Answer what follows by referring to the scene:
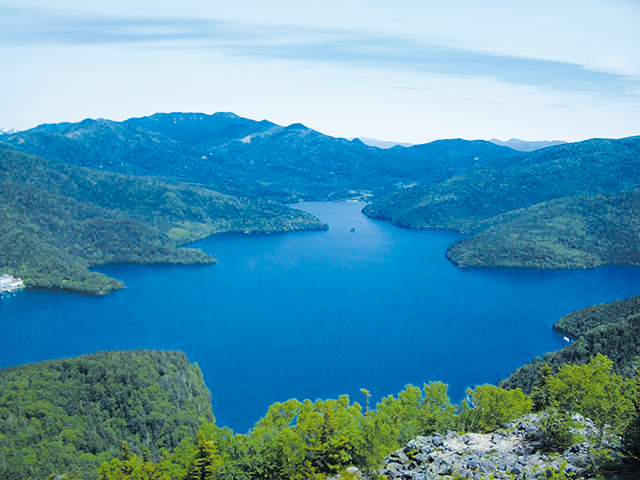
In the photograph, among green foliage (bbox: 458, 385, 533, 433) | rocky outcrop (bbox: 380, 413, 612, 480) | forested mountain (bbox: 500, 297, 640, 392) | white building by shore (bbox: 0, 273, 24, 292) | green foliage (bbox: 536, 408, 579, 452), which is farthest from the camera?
white building by shore (bbox: 0, 273, 24, 292)

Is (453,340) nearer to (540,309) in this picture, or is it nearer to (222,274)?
→ (540,309)

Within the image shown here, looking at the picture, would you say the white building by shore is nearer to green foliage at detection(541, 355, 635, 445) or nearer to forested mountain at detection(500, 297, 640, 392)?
forested mountain at detection(500, 297, 640, 392)

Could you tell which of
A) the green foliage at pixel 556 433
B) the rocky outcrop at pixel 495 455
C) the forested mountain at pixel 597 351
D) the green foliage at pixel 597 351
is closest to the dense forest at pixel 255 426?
the green foliage at pixel 556 433

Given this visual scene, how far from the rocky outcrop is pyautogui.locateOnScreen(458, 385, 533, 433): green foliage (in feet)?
15.6

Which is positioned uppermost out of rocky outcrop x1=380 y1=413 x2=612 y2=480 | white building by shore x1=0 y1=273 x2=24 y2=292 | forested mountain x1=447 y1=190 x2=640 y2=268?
rocky outcrop x1=380 y1=413 x2=612 y2=480

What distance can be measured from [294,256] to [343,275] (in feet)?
110

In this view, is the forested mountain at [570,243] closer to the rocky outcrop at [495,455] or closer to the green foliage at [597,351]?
the green foliage at [597,351]

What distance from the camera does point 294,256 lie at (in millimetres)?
198875

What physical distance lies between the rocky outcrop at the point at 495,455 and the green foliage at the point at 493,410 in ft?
15.6

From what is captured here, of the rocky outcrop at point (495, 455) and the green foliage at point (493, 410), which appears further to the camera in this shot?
the green foliage at point (493, 410)

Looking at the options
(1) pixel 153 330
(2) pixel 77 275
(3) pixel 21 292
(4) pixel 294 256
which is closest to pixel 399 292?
(4) pixel 294 256

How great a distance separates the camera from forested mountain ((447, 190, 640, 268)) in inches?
7106

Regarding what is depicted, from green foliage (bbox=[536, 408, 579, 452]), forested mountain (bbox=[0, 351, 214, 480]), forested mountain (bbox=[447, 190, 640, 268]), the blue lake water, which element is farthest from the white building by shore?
green foliage (bbox=[536, 408, 579, 452])

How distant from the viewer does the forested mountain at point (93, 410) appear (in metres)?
62.7
